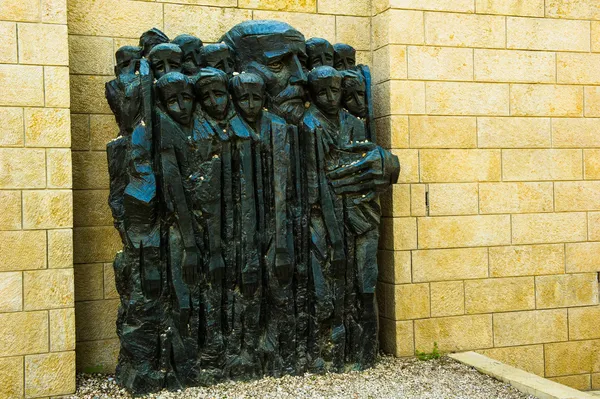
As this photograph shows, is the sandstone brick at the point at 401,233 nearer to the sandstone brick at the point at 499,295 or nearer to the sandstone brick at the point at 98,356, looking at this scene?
the sandstone brick at the point at 499,295

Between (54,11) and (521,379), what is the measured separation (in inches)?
162

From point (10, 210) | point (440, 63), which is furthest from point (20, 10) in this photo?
point (440, 63)

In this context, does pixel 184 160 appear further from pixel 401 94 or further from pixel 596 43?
pixel 596 43

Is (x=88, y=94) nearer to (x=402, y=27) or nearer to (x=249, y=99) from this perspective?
(x=249, y=99)

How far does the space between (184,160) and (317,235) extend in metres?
1.10

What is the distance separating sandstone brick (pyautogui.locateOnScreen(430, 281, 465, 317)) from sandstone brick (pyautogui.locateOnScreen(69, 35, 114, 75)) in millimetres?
3060

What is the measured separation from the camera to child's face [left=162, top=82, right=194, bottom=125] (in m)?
4.85

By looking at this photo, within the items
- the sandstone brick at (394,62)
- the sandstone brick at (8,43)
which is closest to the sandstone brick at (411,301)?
the sandstone brick at (394,62)

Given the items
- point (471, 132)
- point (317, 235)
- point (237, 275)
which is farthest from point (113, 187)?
point (471, 132)

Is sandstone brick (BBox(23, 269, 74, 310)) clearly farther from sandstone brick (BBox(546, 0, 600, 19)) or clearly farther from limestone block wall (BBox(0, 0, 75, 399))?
sandstone brick (BBox(546, 0, 600, 19))

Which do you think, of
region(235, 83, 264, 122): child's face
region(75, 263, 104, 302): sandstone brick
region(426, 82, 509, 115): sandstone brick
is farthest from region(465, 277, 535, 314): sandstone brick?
region(75, 263, 104, 302): sandstone brick

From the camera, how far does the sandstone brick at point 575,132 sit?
6.15 metres

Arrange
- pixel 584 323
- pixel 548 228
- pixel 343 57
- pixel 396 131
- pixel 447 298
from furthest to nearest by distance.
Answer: pixel 584 323 → pixel 548 228 → pixel 447 298 → pixel 396 131 → pixel 343 57

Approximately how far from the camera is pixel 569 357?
242 inches
